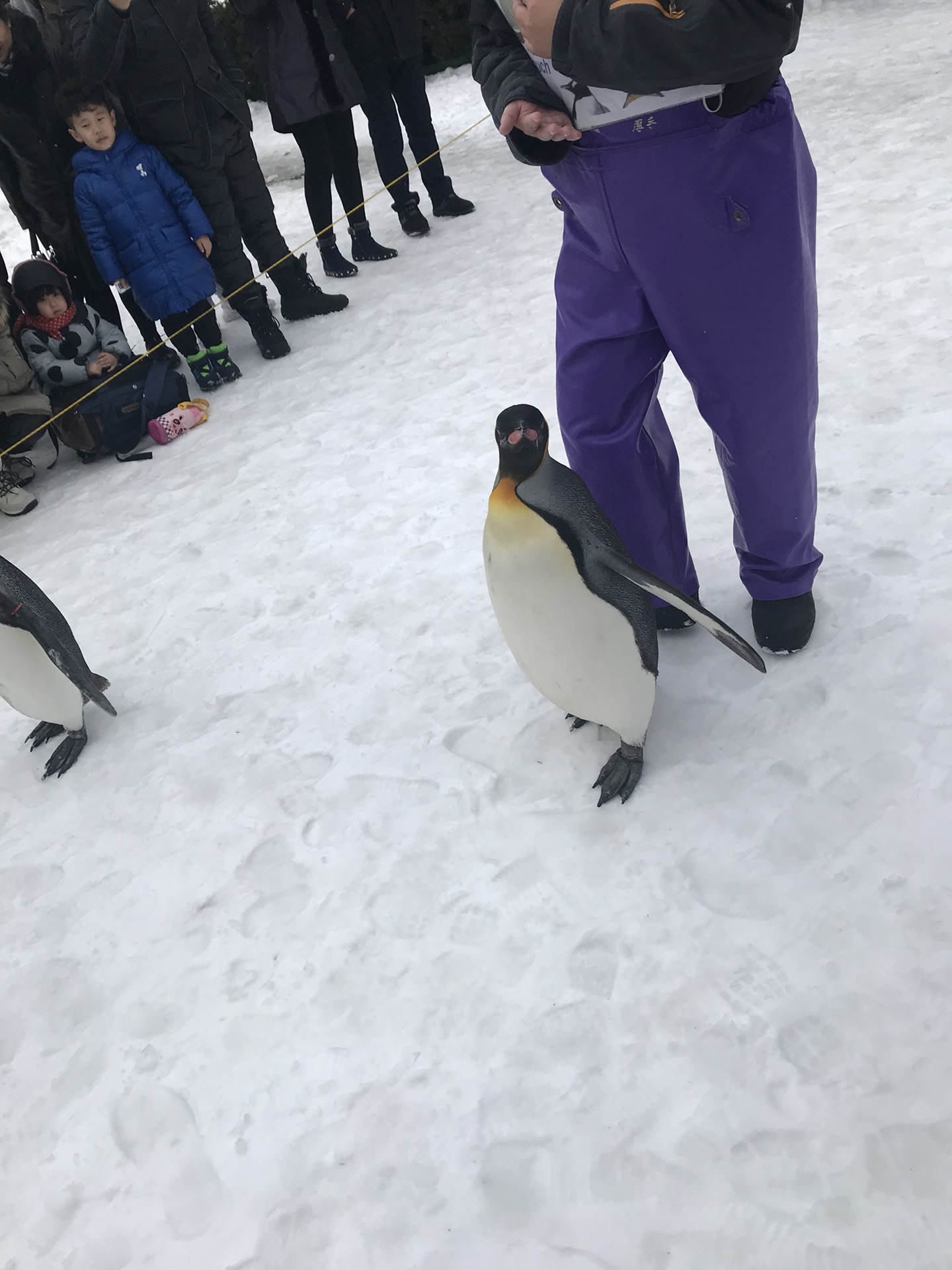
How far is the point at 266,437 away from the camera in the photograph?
10.4 feet

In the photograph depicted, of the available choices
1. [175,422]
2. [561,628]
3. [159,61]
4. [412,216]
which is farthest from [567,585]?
[412,216]

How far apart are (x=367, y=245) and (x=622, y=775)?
371 cm

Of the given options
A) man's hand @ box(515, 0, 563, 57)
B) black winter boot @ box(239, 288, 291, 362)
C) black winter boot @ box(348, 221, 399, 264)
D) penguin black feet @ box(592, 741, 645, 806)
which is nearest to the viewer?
man's hand @ box(515, 0, 563, 57)

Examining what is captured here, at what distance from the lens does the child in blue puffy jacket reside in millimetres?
3268

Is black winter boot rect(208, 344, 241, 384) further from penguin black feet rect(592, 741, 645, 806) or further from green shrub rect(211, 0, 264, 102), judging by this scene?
green shrub rect(211, 0, 264, 102)

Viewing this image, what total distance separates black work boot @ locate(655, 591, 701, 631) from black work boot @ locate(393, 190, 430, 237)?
348 cm

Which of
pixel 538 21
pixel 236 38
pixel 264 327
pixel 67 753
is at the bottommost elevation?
pixel 67 753

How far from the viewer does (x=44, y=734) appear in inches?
79.6

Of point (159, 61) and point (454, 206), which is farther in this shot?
point (454, 206)

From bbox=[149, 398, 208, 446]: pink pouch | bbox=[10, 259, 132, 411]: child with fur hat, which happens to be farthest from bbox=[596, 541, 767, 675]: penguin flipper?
bbox=[10, 259, 132, 411]: child with fur hat

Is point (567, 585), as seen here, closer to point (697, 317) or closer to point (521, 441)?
point (521, 441)

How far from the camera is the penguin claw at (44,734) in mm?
2016

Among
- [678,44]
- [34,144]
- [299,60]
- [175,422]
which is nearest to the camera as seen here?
[678,44]

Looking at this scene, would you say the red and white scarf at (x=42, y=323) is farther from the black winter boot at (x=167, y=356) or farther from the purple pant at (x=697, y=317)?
the purple pant at (x=697, y=317)
